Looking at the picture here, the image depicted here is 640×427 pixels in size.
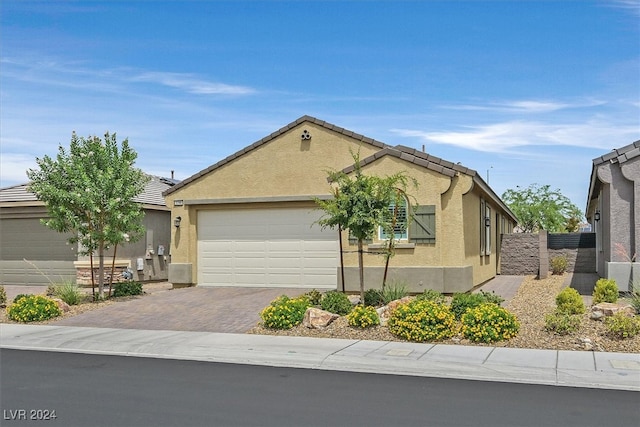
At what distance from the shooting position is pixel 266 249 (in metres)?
20.1

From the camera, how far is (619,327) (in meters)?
11.0

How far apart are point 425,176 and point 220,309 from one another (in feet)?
20.9

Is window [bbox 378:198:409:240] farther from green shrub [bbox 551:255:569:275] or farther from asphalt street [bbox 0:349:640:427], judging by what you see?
green shrub [bbox 551:255:569:275]

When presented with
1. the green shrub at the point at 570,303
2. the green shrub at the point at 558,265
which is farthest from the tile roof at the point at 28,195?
the green shrub at the point at 558,265

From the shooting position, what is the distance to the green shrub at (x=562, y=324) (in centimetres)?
1145

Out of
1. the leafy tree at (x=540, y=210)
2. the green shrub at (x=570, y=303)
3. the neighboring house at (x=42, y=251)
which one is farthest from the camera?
the leafy tree at (x=540, y=210)

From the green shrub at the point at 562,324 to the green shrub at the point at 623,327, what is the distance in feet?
1.83

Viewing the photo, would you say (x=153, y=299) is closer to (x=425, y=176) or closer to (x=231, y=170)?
Result: (x=231, y=170)

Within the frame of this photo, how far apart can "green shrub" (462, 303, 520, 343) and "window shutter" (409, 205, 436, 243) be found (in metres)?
5.72

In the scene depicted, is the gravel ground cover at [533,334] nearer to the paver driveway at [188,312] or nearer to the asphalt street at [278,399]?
the paver driveway at [188,312]

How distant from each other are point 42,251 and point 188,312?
401 inches

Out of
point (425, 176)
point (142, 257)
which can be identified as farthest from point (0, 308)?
point (425, 176)

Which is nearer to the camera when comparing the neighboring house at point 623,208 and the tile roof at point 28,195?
the neighboring house at point 623,208

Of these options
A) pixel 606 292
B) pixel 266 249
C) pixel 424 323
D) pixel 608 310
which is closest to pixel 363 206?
pixel 424 323
